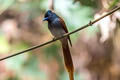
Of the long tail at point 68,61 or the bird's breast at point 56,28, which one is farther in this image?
the bird's breast at point 56,28

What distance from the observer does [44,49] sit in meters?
3.35

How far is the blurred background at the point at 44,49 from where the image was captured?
3.14 m

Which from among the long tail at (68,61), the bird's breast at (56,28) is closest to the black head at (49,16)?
the bird's breast at (56,28)

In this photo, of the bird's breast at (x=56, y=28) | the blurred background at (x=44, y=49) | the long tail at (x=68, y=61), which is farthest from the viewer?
the blurred background at (x=44, y=49)

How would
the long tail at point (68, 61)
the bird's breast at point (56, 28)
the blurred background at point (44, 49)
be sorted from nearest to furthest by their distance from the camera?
the long tail at point (68, 61)
the bird's breast at point (56, 28)
the blurred background at point (44, 49)

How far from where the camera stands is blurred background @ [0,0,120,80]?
3.14 metres

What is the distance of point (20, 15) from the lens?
3.94m

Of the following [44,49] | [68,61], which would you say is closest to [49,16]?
[68,61]

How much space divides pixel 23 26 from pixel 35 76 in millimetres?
764

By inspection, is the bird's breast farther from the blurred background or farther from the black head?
the blurred background

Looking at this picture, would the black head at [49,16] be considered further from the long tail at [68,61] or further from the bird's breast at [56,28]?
the long tail at [68,61]

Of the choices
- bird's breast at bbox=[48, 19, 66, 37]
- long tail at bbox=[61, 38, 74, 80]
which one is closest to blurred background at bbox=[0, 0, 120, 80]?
bird's breast at bbox=[48, 19, 66, 37]

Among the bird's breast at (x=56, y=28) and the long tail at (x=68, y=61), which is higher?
the bird's breast at (x=56, y=28)

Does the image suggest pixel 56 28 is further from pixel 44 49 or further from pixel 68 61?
pixel 44 49
